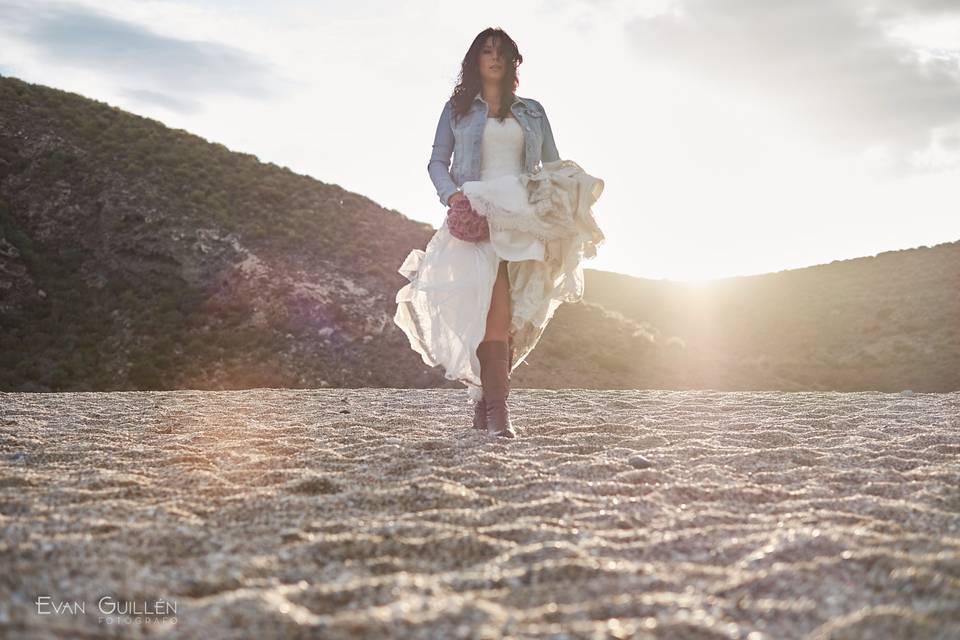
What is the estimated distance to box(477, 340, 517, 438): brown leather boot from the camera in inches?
160

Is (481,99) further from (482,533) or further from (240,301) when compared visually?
(240,301)

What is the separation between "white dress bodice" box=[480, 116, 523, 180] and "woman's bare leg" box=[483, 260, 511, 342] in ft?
1.69

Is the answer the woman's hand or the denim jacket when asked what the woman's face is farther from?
the woman's hand

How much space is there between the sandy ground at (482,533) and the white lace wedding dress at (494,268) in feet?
1.70

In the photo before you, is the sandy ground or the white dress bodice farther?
the white dress bodice

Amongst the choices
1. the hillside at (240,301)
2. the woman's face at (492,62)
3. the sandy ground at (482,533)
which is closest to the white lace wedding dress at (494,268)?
the woman's face at (492,62)

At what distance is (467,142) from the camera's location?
421 cm

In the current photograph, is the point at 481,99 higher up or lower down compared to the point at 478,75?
lower down

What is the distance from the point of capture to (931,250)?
94.3 ft

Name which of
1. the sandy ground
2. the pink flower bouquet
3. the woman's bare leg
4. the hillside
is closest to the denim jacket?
the pink flower bouquet

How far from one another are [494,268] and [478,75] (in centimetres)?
107

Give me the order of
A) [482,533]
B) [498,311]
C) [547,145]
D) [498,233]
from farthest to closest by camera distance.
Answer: [547,145] < [498,311] < [498,233] < [482,533]

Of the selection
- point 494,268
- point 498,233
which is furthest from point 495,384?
point 498,233

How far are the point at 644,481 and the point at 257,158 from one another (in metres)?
22.1
